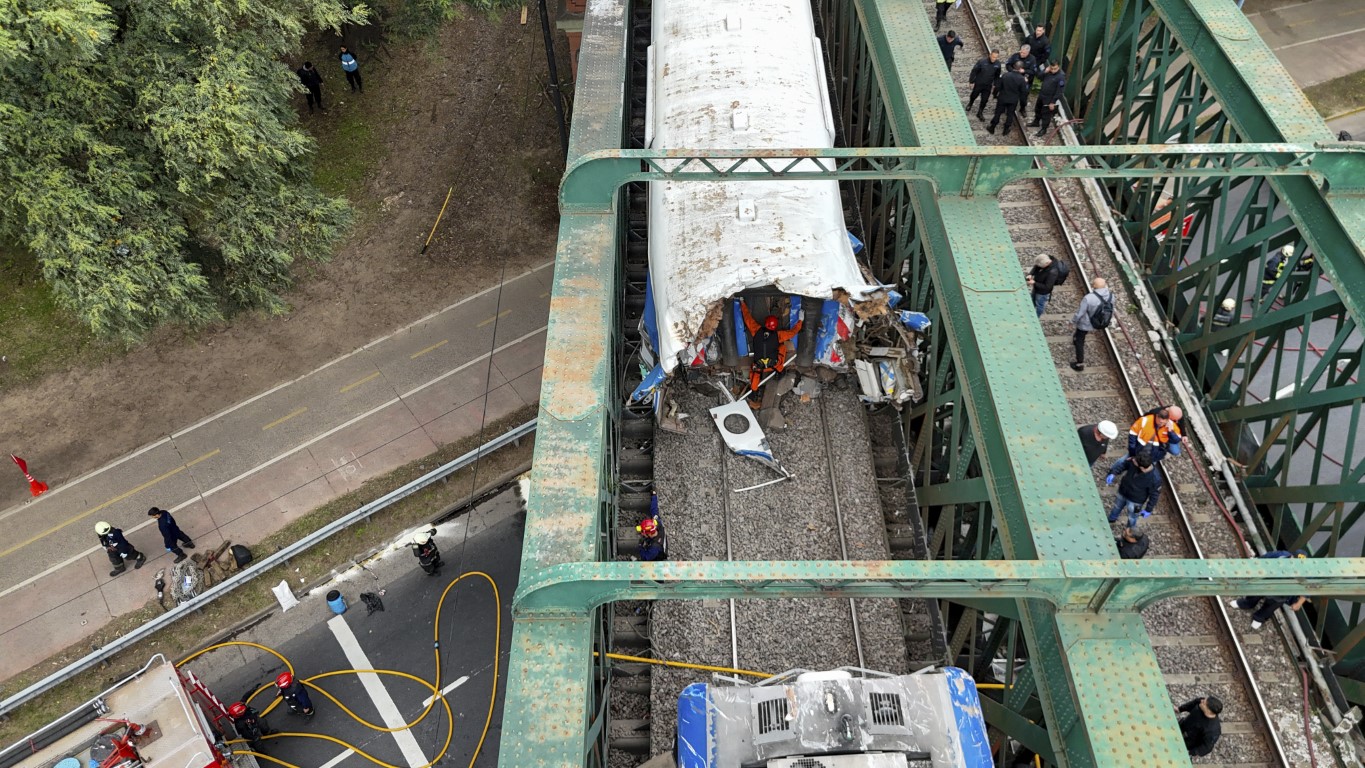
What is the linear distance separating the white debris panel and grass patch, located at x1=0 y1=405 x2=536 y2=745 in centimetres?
778

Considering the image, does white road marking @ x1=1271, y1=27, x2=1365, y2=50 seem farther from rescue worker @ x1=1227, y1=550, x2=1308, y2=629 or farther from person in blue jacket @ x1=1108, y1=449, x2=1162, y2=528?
person in blue jacket @ x1=1108, y1=449, x2=1162, y2=528

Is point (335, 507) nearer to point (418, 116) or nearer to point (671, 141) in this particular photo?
point (671, 141)

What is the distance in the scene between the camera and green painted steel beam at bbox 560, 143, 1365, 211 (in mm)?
11062

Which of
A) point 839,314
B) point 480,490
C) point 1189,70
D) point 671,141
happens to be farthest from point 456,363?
point 1189,70

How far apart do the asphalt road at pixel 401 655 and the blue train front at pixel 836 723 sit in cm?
795

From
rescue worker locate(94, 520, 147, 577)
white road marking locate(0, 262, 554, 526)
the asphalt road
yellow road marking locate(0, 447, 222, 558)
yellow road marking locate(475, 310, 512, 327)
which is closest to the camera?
the asphalt road

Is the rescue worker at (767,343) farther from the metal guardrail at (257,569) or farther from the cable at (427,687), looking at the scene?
the cable at (427,687)

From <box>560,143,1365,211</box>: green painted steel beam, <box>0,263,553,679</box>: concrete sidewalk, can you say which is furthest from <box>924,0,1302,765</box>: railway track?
<box>0,263,553,679</box>: concrete sidewalk

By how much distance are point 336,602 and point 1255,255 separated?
59.0 feet

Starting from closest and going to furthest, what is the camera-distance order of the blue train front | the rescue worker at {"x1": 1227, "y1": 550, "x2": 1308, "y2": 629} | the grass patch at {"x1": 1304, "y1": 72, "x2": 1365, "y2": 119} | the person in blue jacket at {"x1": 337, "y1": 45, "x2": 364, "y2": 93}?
the blue train front < the rescue worker at {"x1": 1227, "y1": 550, "x2": 1308, "y2": 629} < the person in blue jacket at {"x1": 337, "y1": 45, "x2": 364, "y2": 93} < the grass patch at {"x1": 1304, "y1": 72, "x2": 1365, "y2": 119}

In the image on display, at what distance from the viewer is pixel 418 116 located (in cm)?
2630

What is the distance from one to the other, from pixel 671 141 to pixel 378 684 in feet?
36.9

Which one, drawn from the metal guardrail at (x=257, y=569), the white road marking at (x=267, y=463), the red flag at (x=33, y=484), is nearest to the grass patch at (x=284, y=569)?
the metal guardrail at (x=257, y=569)

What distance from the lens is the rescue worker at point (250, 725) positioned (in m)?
14.6
